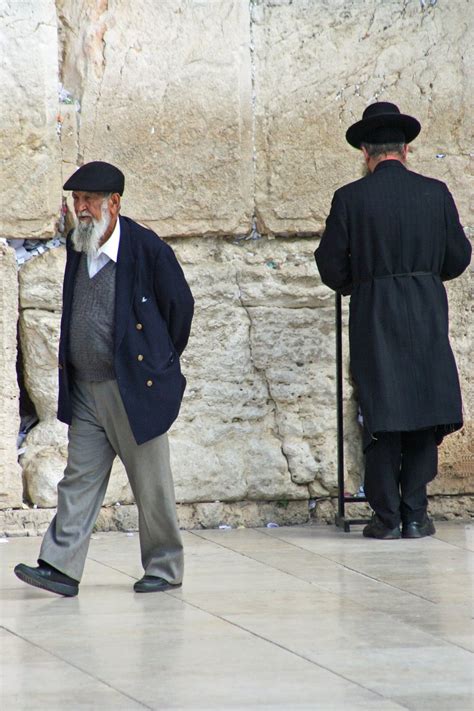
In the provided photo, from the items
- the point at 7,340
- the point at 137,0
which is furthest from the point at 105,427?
the point at 137,0

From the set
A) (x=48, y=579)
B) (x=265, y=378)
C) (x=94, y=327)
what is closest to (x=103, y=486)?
(x=48, y=579)

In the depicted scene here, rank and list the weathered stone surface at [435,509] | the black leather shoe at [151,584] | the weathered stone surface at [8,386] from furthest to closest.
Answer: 1. the weathered stone surface at [435,509]
2. the weathered stone surface at [8,386]
3. the black leather shoe at [151,584]

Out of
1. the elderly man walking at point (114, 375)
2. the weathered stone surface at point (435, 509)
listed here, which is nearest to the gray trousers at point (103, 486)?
the elderly man walking at point (114, 375)

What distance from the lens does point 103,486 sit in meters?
5.14

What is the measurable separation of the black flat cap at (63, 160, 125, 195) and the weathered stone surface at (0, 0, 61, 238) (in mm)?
1221

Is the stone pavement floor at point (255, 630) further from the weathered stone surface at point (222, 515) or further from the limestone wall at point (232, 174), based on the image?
the limestone wall at point (232, 174)

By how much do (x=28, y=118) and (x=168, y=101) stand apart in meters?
0.63

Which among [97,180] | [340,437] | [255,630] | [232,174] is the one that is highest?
[232,174]

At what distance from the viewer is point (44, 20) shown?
6.18m

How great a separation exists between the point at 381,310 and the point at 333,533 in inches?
41.5

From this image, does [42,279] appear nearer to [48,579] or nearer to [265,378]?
[265,378]

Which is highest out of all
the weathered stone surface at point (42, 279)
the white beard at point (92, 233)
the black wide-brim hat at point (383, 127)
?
the black wide-brim hat at point (383, 127)

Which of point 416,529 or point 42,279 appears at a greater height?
point 42,279

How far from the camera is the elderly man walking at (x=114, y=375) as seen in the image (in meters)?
4.99
